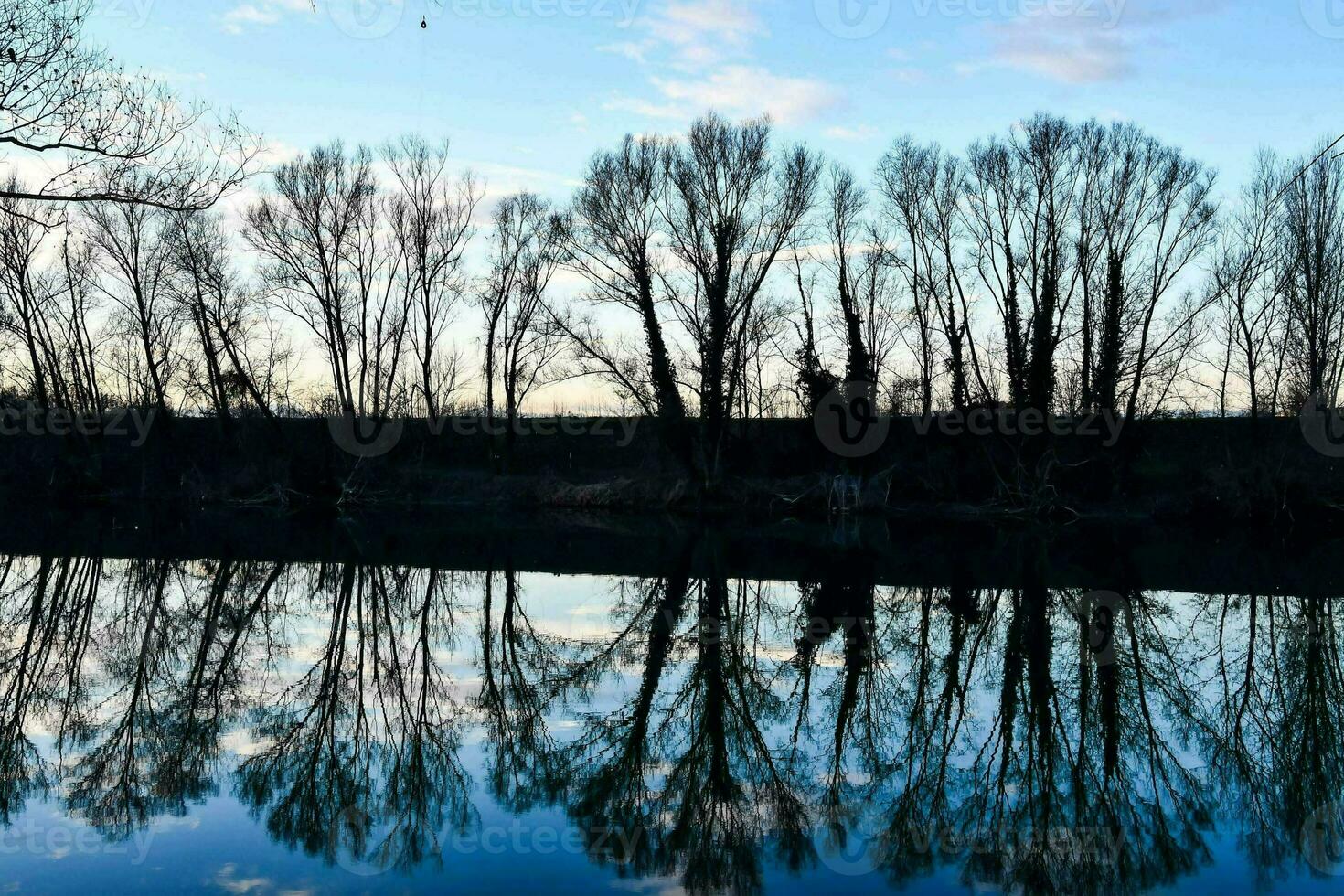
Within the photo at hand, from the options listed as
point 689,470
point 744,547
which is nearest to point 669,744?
point 744,547

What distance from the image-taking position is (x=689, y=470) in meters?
33.9

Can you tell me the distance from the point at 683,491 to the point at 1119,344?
14364mm

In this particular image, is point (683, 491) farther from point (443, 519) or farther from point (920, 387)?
point (920, 387)

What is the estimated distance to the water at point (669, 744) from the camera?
5320mm

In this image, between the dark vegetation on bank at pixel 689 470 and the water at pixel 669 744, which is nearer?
the water at pixel 669 744

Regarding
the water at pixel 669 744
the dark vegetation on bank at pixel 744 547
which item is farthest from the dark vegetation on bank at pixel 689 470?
the water at pixel 669 744

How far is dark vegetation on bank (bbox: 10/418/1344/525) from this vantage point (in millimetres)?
29984

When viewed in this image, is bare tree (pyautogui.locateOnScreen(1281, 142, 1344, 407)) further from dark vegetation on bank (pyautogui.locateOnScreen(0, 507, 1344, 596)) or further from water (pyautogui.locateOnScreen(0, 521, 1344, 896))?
water (pyautogui.locateOnScreen(0, 521, 1344, 896))

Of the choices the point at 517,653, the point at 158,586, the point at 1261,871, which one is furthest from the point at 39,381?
the point at 1261,871

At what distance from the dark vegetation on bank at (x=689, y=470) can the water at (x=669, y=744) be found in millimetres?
16503

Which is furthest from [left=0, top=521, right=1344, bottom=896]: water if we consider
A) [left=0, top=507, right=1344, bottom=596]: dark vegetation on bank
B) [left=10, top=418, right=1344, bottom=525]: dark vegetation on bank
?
[left=10, top=418, right=1344, bottom=525]: dark vegetation on bank

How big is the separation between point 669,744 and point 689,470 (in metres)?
26.6

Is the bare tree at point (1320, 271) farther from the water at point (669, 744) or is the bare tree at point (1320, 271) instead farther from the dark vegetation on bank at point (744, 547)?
the water at point (669, 744)

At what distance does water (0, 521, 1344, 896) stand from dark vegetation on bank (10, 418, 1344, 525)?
54.1 feet
